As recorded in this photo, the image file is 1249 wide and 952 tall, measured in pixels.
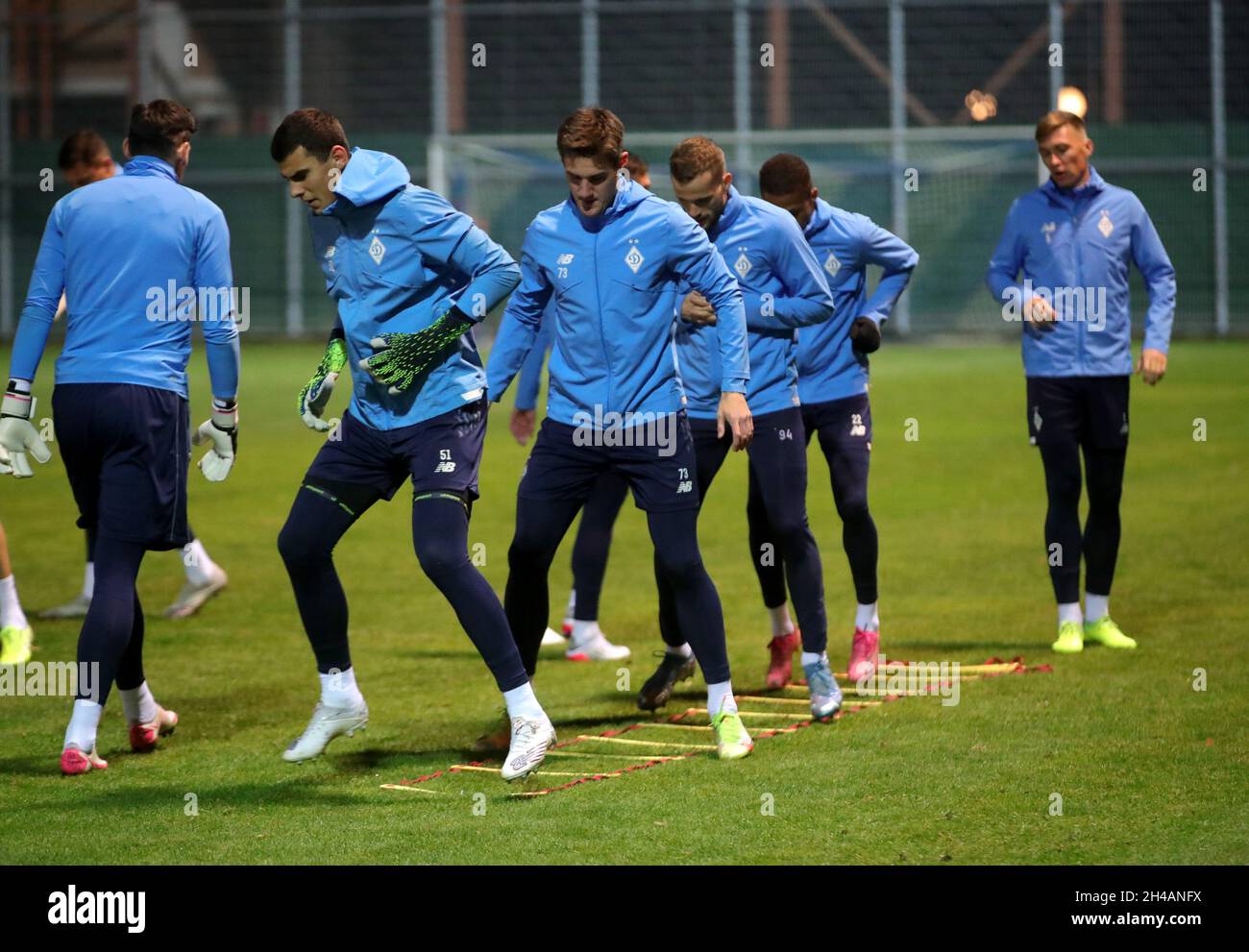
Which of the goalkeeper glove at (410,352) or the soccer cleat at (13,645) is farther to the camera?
the soccer cleat at (13,645)

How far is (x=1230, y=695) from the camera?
7211mm

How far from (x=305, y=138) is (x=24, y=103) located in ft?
99.2

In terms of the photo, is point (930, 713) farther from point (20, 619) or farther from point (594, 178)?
point (20, 619)

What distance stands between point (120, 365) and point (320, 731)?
1481mm

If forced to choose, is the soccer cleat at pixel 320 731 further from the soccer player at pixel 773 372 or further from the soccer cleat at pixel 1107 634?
the soccer cleat at pixel 1107 634

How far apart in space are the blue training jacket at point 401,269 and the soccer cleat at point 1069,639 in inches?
141

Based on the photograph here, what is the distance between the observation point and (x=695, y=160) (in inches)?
266

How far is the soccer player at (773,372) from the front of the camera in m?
7.03

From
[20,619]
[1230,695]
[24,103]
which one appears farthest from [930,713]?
[24,103]

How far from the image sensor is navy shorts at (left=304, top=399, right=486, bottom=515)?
6012mm

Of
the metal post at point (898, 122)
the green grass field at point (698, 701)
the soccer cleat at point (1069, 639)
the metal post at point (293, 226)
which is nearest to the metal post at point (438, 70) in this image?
the metal post at point (293, 226)

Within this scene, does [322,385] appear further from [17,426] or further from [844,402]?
[844,402]

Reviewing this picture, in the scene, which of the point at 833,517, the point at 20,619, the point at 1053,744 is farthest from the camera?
the point at 833,517

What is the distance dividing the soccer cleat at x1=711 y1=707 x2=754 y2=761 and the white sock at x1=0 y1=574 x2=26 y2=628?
12.5 feet
